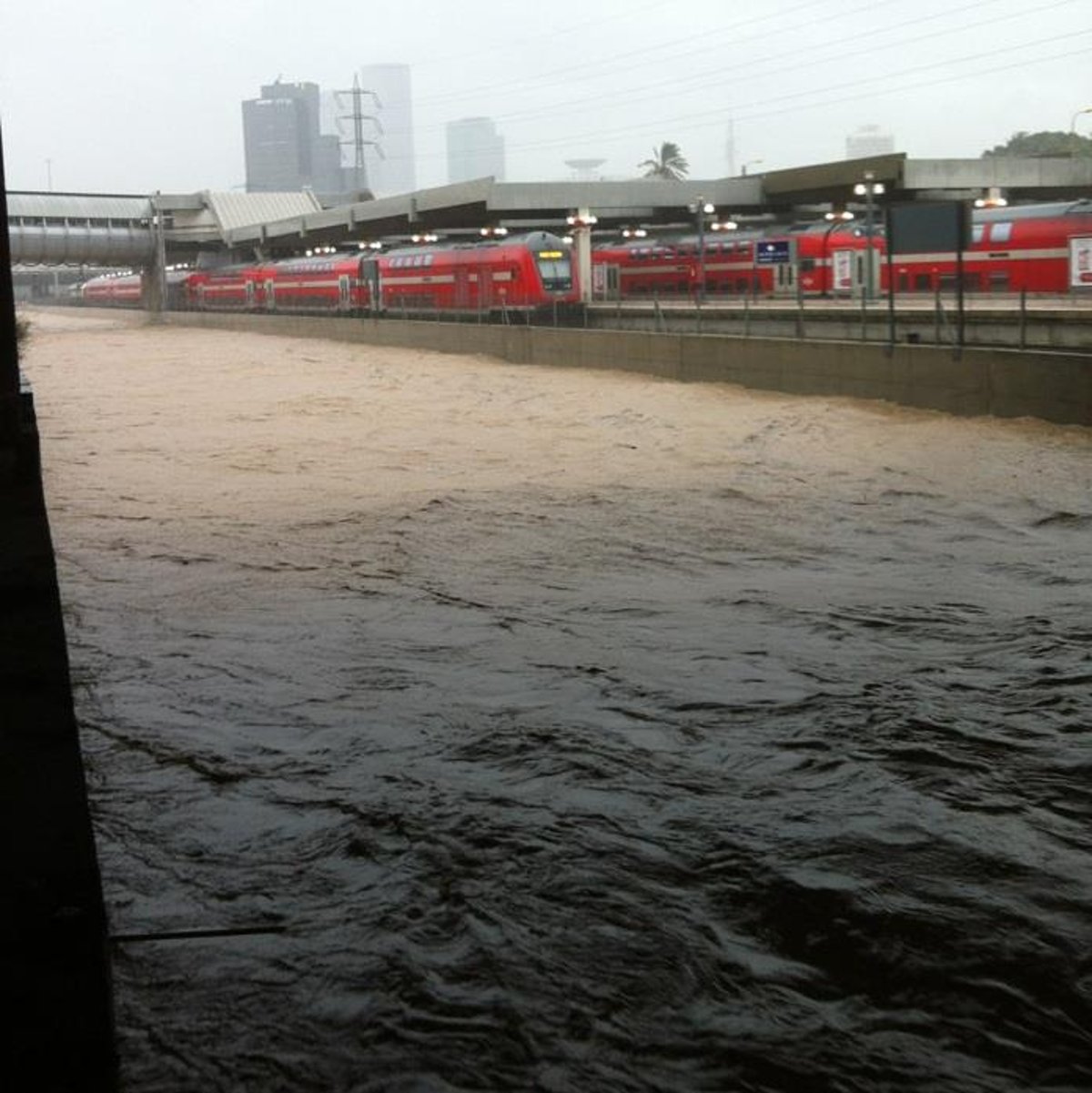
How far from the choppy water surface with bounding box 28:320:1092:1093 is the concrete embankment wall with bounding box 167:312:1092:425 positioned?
5.92m

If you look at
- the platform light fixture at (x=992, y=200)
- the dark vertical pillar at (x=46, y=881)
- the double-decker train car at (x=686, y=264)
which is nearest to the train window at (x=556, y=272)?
the double-decker train car at (x=686, y=264)

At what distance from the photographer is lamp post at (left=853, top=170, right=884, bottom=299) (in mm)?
32406

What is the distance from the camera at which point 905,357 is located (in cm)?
2472

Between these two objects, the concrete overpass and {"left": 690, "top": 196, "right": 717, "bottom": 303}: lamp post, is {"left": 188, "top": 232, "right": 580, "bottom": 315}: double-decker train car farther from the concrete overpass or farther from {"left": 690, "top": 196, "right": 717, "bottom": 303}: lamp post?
{"left": 690, "top": 196, "right": 717, "bottom": 303}: lamp post

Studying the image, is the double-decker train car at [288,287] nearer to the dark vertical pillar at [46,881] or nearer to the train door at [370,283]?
the train door at [370,283]

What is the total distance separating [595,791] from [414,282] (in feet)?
155

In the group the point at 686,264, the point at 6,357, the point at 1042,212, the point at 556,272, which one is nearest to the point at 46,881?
the point at 6,357

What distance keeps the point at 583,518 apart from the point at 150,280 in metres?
68.4

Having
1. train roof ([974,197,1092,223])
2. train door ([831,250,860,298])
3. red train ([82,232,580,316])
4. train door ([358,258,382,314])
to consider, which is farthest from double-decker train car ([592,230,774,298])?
train door ([358,258,382,314])

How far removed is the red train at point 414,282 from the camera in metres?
45.5

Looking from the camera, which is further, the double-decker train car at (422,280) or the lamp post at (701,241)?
the double-decker train car at (422,280)

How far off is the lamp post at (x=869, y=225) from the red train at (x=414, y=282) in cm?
830

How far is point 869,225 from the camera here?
3322 cm

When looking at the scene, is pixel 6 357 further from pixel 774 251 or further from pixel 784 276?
pixel 784 276
